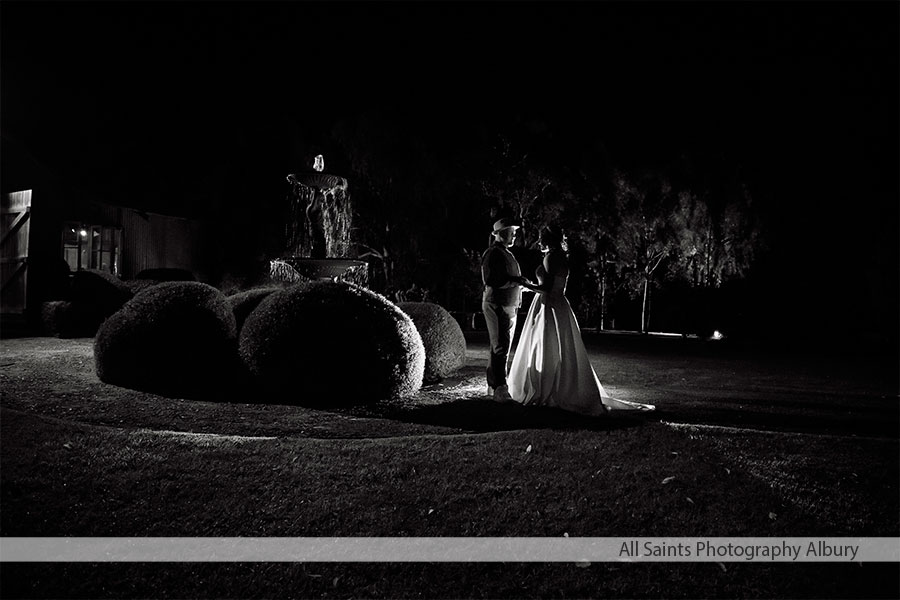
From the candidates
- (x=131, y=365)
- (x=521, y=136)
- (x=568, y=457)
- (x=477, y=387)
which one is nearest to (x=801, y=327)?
(x=521, y=136)

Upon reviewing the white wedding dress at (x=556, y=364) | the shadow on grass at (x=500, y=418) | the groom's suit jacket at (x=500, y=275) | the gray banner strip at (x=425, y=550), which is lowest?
the gray banner strip at (x=425, y=550)

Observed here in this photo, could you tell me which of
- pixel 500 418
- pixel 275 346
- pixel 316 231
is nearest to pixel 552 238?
pixel 500 418

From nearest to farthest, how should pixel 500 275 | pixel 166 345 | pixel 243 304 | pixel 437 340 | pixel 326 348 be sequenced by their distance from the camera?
pixel 326 348, pixel 500 275, pixel 166 345, pixel 437 340, pixel 243 304

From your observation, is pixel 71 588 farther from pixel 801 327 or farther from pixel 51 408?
pixel 801 327

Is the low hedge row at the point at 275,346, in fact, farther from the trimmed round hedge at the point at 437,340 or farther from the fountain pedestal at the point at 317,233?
the fountain pedestal at the point at 317,233

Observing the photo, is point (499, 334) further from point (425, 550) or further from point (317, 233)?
point (317, 233)

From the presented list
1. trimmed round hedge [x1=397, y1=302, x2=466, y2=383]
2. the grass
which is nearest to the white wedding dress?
the grass

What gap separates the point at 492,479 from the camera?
15.5ft

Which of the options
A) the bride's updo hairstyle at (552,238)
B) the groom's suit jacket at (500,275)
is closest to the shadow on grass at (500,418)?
the groom's suit jacket at (500,275)

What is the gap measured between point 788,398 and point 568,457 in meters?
5.08

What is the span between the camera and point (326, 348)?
7.36 m

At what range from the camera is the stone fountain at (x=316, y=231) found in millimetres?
10250

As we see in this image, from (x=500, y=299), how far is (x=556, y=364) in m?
1.12

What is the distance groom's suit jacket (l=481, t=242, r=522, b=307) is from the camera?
784 centimetres
